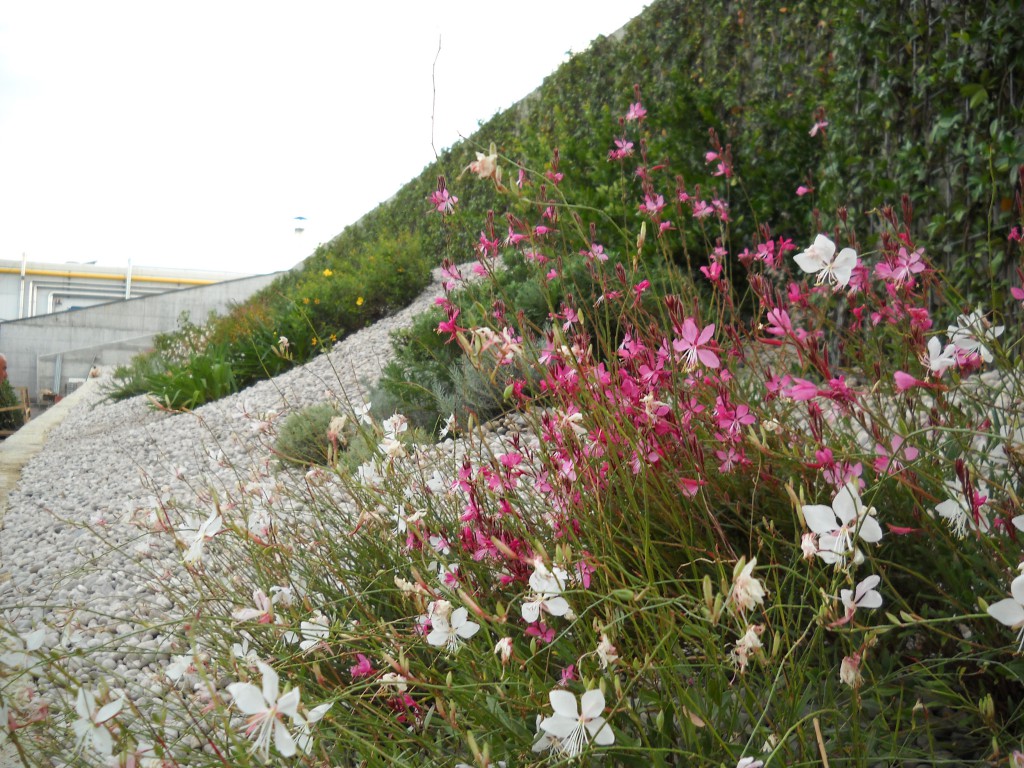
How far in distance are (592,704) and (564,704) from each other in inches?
1.2

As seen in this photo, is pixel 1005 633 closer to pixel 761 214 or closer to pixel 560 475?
pixel 560 475

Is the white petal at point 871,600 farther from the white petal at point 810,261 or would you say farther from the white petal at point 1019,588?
the white petal at point 810,261

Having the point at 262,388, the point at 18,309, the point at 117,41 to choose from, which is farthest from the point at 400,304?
the point at 18,309

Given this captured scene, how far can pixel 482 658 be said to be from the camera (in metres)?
1.28

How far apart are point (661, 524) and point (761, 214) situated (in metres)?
3.67

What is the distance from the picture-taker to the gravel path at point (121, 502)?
89.2 inches

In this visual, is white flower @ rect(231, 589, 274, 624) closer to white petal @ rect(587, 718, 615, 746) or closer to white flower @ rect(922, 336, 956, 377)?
white petal @ rect(587, 718, 615, 746)

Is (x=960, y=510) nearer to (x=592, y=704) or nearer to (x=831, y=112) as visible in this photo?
(x=592, y=704)

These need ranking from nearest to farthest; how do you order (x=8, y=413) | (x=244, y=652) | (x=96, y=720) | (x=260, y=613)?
(x=96, y=720), (x=260, y=613), (x=244, y=652), (x=8, y=413)

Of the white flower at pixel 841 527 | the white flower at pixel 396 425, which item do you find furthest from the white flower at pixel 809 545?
the white flower at pixel 396 425

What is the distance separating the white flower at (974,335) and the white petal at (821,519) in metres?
0.61

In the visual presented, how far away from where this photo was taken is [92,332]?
2080cm

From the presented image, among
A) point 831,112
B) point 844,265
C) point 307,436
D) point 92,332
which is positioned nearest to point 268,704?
point 844,265

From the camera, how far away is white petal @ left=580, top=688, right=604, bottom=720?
2.79 feet
